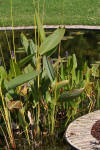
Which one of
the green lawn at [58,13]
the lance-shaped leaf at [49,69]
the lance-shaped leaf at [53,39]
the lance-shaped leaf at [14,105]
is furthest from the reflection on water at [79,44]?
the lance-shaped leaf at [14,105]

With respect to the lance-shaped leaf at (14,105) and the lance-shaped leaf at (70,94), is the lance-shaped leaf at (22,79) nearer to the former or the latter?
the lance-shaped leaf at (14,105)

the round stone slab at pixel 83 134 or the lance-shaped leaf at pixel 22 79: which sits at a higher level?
the lance-shaped leaf at pixel 22 79

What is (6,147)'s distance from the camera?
2.27 metres

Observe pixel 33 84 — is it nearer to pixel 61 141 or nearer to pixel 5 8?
pixel 61 141

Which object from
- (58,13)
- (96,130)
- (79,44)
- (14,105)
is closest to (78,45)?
(79,44)

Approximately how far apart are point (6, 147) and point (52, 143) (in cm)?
33

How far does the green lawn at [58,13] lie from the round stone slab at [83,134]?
4814 mm

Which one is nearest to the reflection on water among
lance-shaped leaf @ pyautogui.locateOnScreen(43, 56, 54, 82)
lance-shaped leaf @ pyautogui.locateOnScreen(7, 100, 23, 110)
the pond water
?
the pond water

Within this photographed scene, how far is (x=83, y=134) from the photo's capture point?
2.13 m

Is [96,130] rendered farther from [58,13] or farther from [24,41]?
[58,13]

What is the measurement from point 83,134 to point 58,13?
6.48m

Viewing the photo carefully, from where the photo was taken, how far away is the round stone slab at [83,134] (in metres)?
2.00

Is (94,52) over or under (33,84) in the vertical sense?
under

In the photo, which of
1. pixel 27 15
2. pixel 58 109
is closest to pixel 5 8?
pixel 27 15
